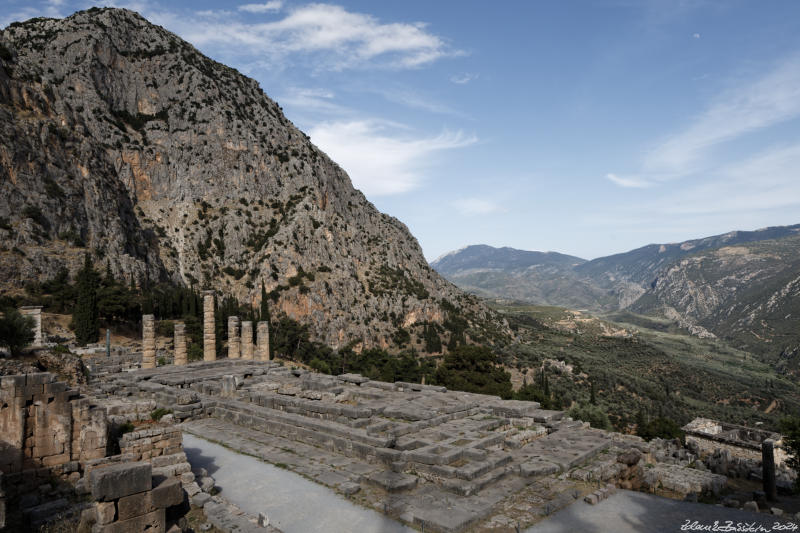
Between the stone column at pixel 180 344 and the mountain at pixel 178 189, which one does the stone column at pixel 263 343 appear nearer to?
the stone column at pixel 180 344

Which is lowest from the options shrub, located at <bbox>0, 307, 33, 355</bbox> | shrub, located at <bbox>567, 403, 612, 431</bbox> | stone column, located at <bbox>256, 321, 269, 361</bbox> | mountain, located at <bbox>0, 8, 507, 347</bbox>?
shrub, located at <bbox>567, 403, 612, 431</bbox>

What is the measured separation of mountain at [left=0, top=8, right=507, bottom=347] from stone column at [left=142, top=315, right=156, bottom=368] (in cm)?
2488

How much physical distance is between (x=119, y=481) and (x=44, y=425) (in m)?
4.67

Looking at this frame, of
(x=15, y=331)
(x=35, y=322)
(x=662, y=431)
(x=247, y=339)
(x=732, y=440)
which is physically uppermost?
(x=35, y=322)

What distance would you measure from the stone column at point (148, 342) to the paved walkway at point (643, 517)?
29.0 m

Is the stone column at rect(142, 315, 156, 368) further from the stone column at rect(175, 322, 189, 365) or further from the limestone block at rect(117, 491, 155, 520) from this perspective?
the limestone block at rect(117, 491, 155, 520)

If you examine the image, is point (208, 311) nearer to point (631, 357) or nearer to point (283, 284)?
point (283, 284)

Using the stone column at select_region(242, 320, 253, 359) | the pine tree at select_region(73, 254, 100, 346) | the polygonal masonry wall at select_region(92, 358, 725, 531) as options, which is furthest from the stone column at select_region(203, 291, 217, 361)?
the pine tree at select_region(73, 254, 100, 346)

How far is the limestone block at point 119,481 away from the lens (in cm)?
670

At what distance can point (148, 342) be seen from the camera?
3130cm

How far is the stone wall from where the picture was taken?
955 centimetres

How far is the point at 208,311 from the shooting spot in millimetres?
35188

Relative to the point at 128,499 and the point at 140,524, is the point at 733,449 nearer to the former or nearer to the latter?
the point at 140,524

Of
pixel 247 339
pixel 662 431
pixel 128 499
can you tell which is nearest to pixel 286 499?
pixel 128 499
